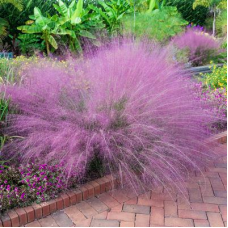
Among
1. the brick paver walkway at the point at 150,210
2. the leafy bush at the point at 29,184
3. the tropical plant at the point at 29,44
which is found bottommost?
the brick paver walkway at the point at 150,210

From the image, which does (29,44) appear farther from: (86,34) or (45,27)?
(86,34)

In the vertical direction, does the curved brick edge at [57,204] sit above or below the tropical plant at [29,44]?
below

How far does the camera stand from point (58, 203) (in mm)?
2758

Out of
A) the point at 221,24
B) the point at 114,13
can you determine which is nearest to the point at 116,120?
the point at 114,13

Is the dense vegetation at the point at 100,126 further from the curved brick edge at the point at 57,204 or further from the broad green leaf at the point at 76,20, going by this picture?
the broad green leaf at the point at 76,20

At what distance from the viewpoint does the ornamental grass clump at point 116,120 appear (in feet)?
9.39

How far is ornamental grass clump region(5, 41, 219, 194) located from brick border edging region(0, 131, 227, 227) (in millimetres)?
142

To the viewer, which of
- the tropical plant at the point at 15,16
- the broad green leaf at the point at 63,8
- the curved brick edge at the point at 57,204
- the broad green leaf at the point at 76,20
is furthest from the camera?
the tropical plant at the point at 15,16

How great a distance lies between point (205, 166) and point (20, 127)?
7.27ft

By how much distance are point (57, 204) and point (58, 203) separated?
0.04 feet

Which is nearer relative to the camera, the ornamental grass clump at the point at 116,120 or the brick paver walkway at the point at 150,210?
the brick paver walkway at the point at 150,210

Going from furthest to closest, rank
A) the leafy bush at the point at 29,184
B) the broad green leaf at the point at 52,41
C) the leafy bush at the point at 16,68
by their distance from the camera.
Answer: the broad green leaf at the point at 52,41 → the leafy bush at the point at 16,68 → the leafy bush at the point at 29,184

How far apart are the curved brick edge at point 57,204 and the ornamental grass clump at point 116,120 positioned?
142 millimetres

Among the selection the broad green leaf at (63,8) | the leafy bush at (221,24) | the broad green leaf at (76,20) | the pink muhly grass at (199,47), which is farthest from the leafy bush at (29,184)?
the leafy bush at (221,24)
